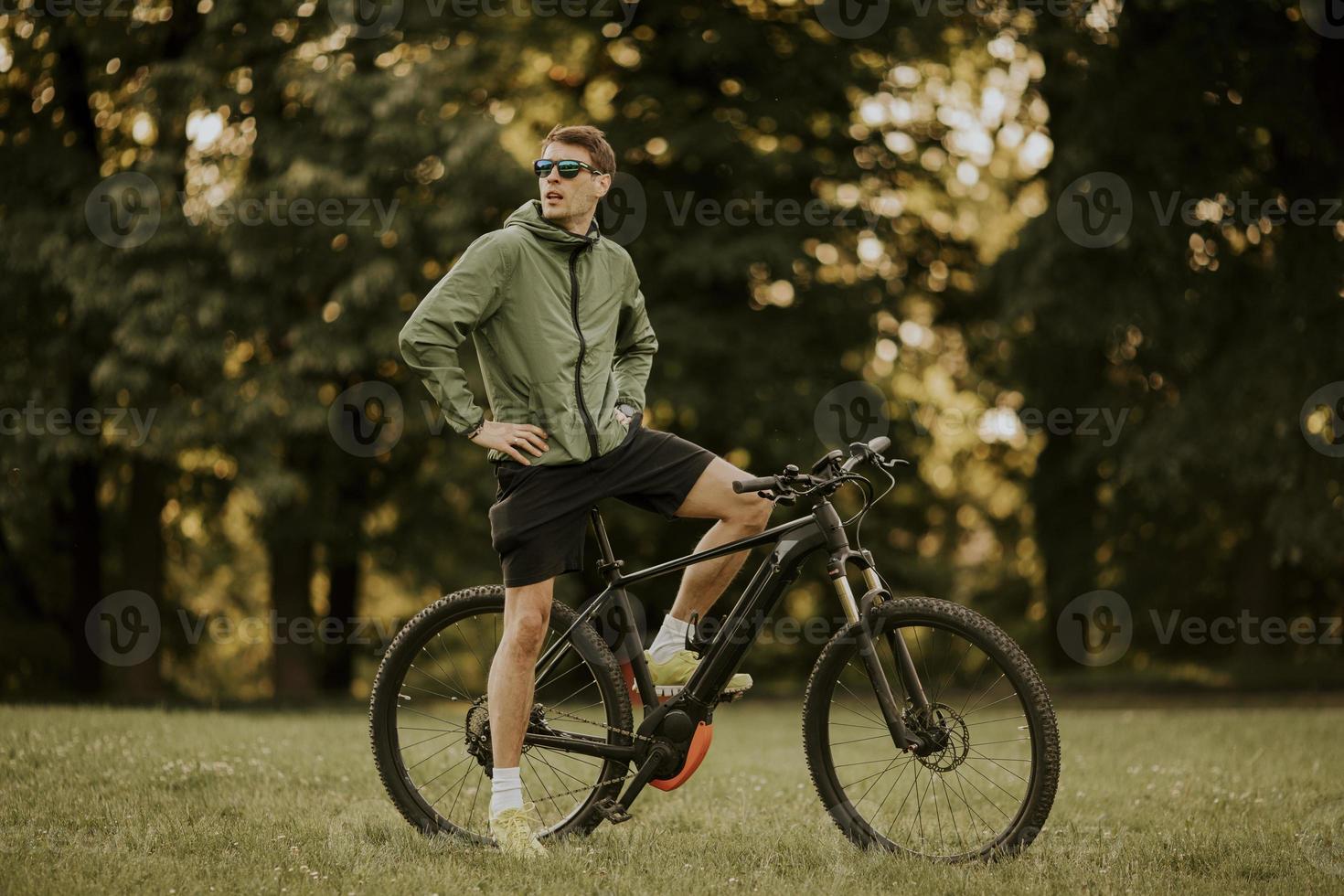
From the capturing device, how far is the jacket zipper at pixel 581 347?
4090mm

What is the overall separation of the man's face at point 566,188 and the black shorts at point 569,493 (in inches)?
28.0

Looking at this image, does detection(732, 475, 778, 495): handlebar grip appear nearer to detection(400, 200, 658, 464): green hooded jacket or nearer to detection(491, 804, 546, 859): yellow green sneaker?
detection(400, 200, 658, 464): green hooded jacket

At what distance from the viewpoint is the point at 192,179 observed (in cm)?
1244

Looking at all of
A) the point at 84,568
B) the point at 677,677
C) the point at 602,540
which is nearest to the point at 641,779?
the point at 677,677

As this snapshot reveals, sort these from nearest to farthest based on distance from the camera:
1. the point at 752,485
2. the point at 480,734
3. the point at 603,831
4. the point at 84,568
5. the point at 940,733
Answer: the point at 940,733
the point at 752,485
the point at 480,734
the point at 603,831
the point at 84,568

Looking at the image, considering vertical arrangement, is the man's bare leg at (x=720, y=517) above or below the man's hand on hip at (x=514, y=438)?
below

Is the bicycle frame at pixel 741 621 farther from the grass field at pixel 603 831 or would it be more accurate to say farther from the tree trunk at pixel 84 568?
the tree trunk at pixel 84 568

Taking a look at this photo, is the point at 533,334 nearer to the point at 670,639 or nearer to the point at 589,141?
the point at 589,141

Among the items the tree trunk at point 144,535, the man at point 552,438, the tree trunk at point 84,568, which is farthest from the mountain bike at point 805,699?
the tree trunk at point 84,568

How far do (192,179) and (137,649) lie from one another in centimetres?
562

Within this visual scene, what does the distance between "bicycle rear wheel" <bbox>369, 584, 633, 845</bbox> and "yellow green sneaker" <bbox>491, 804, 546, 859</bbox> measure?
25 cm

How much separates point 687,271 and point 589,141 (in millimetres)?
9290

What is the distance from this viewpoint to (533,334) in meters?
4.07

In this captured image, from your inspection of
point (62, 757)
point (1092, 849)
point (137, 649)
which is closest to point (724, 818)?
point (1092, 849)
